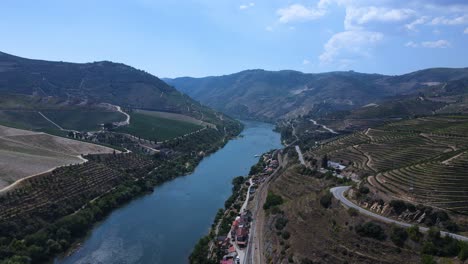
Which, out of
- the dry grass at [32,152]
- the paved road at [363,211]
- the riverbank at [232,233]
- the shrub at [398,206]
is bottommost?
the riverbank at [232,233]

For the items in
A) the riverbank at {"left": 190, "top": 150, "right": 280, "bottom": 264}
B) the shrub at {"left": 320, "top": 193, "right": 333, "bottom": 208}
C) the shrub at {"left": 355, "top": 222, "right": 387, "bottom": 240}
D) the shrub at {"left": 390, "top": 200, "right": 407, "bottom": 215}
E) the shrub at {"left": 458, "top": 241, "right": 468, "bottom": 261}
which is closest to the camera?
the shrub at {"left": 458, "top": 241, "right": 468, "bottom": 261}

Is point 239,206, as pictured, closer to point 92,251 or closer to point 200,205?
point 200,205

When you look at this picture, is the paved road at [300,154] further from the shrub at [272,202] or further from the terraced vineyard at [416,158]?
the shrub at [272,202]

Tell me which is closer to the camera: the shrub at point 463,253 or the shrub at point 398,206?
the shrub at point 463,253

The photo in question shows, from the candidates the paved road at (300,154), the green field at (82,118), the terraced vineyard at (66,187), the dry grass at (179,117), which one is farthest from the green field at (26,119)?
the paved road at (300,154)

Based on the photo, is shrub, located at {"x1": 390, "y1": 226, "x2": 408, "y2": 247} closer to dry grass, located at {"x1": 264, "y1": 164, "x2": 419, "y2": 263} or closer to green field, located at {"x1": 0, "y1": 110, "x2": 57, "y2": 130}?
dry grass, located at {"x1": 264, "y1": 164, "x2": 419, "y2": 263}

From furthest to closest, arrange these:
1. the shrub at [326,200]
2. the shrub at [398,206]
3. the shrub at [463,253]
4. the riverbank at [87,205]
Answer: the riverbank at [87,205]
the shrub at [326,200]
the shrub at [398,206]
the shrub at [463,253]

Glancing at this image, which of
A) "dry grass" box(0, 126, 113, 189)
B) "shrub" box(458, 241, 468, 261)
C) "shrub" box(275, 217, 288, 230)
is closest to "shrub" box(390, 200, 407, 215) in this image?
"shrub" box(458, 241, 468, 261)
